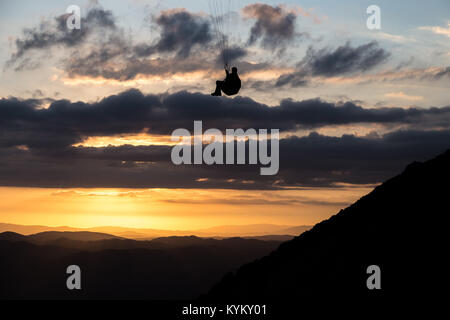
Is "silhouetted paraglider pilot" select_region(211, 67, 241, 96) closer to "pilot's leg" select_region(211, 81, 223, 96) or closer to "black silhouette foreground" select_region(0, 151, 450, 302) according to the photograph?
"pilot's leg" select_region(211, 81, 223, 96)

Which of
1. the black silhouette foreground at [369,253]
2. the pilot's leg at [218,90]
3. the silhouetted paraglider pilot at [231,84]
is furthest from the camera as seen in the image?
the pilot's leg at [218,90]

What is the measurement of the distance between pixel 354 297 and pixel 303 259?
612cm

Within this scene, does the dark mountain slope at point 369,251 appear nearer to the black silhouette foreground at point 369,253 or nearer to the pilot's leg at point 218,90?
the black silhouette foreground at point 369,253

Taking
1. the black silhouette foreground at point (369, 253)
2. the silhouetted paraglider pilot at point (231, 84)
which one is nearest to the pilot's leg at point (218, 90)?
the silhouetted paraglider pilot at point (231, 84)

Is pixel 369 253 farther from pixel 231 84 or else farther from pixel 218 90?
pixel 218 90

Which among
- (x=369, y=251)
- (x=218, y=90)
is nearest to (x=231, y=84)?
(x=218, y=90)

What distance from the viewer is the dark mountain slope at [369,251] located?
2467 centimetres

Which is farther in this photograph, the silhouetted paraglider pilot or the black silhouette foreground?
the silhouetted paraglider pilot

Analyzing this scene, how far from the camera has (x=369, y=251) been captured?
2711 cm

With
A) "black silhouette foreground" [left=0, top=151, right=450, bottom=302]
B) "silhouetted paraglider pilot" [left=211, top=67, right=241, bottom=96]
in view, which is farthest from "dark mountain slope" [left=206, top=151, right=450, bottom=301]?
"silhouetted paraglider pilot" [left=211, top=67, right=241, bottom=96]

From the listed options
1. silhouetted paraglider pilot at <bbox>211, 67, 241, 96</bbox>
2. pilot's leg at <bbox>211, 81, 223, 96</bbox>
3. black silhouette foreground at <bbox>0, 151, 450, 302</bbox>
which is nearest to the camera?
black silhouette foreground at <bbox>0, 151, 450, 302</bbox>

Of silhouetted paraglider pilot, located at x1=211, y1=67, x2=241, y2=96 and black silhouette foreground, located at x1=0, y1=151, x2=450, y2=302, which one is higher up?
silhouetted paraglider pilot, located at x1=211, y1=67, x2=241, y2=96

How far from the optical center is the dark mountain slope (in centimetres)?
2467
